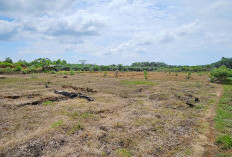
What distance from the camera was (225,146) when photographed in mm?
5590

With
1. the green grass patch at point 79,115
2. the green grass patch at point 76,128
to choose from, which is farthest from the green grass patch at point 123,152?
the green grass patch at point 79,115

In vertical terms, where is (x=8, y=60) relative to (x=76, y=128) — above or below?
above

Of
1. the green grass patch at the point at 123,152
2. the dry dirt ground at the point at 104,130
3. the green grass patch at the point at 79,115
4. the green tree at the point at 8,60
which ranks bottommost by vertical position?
the green grass patch at the point at 123,152

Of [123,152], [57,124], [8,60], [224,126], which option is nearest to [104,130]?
[123,152]

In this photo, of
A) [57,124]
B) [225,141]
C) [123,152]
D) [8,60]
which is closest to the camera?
[123,152]

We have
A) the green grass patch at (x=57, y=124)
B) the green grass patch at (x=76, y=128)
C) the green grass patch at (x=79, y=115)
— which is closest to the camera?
the green grass patch at (x=76, y=128)

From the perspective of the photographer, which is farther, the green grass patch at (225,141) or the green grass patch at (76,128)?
the green grass patch at (76,128)

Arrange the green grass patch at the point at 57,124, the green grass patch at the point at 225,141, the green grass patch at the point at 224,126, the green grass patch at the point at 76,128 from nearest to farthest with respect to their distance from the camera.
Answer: the green grass patch at the point at 225,141, the green grass patch at the point at 224,126, the green grass patch at the point at 76,128, the green grass patch at the point at 57,124

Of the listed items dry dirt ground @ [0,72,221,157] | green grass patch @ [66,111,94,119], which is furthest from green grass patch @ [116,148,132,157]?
green grass patch @ [66,111,94,119]

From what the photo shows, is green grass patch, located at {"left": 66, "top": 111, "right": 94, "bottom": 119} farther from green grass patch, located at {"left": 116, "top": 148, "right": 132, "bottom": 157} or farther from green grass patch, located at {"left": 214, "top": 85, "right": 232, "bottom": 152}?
green grass patch, located at {"left": 214, "top": 85, "right": 232, "bottom": 152}

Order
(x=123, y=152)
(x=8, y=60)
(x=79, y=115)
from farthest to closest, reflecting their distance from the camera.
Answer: (x=8, y=60) < (x=79, y=115) < (x=123, y=152)

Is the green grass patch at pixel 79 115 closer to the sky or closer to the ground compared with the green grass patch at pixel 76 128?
closer to the sky

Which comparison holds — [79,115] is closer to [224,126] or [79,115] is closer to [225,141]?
[225,141]

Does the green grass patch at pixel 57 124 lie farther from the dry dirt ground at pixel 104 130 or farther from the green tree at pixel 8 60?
the green tree at pixel 8 60
